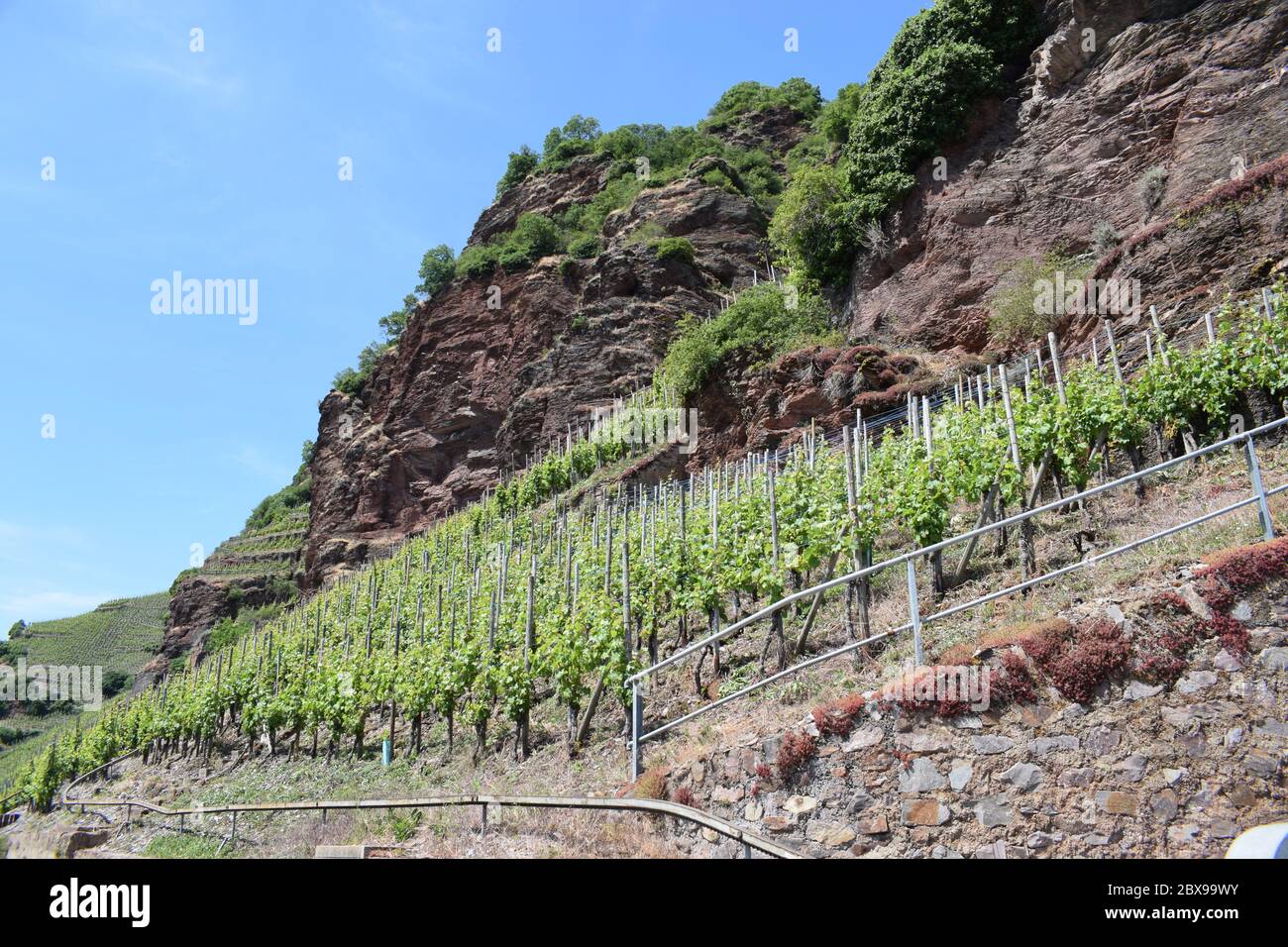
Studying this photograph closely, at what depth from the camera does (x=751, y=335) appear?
26500 mm

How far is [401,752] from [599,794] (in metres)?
7.60

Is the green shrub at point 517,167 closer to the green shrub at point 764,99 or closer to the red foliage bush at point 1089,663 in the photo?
the green shrub at point 764,99

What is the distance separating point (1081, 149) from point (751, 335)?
33.9ft

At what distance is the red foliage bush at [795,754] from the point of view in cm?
657

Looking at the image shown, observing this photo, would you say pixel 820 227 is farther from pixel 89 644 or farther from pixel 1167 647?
pixel 89 644

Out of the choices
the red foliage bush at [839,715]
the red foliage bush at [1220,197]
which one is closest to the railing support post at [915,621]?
the red foliage bush at [839,715]

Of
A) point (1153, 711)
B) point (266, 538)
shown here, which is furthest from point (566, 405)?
point (266, 538)

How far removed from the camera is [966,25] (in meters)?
26.1

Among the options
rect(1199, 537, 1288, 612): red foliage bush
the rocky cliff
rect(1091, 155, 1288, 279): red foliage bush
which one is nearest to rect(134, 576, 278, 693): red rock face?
the rocky cliff

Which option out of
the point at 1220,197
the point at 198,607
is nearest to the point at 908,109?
the point at 1220,197

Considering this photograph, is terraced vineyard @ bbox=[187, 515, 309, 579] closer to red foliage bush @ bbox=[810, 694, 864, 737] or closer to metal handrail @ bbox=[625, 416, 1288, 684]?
metal handrail @ bbox=[625, 416, 1288, 684]

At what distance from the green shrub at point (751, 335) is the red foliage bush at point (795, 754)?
1949 centimetres

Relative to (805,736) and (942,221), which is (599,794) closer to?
(805,736)

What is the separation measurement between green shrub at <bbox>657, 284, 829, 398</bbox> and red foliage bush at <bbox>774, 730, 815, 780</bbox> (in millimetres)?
19488
